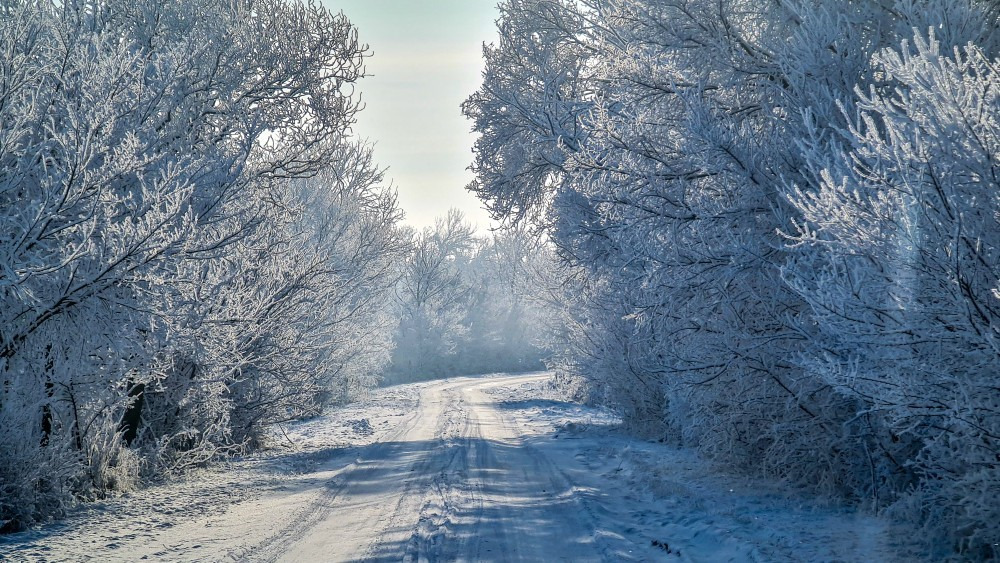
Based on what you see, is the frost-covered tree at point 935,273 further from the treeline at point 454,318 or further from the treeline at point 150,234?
the treeline at point 454,318

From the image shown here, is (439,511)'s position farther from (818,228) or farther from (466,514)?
(818,228)

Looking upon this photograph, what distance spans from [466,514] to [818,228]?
15.2 ft

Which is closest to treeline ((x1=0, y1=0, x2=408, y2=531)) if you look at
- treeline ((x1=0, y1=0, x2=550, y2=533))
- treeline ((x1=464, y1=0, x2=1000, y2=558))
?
treeline ((x1=0, y1=0, x2=550, y2=533))

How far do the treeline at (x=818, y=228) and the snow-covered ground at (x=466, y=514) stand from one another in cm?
77

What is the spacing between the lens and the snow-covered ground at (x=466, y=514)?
6.38 meters

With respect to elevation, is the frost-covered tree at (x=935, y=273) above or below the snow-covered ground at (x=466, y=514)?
above

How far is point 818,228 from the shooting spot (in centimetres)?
628

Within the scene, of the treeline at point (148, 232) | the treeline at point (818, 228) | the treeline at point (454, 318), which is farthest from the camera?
the treeline at point (454, 318)

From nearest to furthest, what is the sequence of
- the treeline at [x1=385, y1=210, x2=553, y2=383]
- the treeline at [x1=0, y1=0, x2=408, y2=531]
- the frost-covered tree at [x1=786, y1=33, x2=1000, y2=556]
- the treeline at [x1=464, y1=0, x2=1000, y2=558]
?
the frost-covered tree at [x1=786, y1=33, x2=1000, y2=556], the treeline at [x1=464, y1=0, x2=1000, y2=558], the treeline at [x1=0, y1=0, x2=408, y2=531], the treeline at [x1=385, y1=210, x2=553, y2=383]

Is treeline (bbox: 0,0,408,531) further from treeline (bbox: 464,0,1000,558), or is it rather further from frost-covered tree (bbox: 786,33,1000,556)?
frost-covered tree (bbox: 786,33,1000,556)

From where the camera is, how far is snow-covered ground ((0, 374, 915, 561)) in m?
6.38

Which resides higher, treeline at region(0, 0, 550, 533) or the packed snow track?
treeline at region(0, 0, 550, 533)

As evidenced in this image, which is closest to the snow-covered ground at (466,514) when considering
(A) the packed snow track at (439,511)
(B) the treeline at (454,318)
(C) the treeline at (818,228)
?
(A) the packed snow track at (439,511)

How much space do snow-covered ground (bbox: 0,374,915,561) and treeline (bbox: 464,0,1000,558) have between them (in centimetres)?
77
